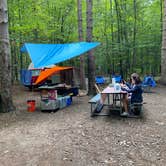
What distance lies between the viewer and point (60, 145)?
4.21 meters

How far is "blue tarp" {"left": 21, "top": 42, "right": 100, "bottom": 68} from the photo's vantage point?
23.6 feet

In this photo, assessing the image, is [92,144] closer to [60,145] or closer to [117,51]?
[60,145]

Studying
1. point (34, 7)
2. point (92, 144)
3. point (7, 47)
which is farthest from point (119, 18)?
point (92, 144)

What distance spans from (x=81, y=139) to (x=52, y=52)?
156 inches

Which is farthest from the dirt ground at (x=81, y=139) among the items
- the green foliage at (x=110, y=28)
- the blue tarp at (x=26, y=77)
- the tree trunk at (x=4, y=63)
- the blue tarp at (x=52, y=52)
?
the green foliage at (x=110, y=28)

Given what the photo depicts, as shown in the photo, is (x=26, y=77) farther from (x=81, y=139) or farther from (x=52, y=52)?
(x=81, y=139)

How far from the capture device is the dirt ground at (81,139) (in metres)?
3.64

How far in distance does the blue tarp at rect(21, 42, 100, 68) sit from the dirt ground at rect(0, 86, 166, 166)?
1.60 m

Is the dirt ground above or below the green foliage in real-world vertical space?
below

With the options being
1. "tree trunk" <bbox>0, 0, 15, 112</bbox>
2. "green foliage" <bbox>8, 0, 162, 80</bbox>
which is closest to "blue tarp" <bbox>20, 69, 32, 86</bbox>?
"green foliage" <bbox>8, 0, 162, 80</bbox>

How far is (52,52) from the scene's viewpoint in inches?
307

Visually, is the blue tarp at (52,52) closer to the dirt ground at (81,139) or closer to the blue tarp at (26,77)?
the dirt ground at (81,139)

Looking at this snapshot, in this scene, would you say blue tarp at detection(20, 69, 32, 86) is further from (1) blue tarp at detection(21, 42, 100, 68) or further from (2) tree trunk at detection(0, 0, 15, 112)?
(2) tree trunk at detection(0, 0, 15, 112)

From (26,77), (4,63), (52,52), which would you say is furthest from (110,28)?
(4,63)
